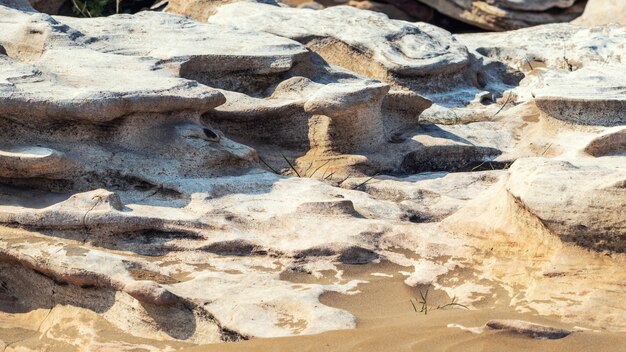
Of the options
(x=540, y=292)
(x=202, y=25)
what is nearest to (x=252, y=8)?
(x=202, y=25)

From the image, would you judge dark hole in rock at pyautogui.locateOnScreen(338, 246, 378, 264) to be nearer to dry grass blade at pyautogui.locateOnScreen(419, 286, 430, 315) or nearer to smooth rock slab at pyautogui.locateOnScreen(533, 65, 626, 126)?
dry grass blade at pyautogui.locateOnScreen(419, 286, 430, 315)

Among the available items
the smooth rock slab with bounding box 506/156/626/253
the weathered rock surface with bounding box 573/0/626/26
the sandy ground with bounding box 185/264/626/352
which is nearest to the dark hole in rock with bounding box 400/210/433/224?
the smooth rock slab with bounding box 506/156/626/253

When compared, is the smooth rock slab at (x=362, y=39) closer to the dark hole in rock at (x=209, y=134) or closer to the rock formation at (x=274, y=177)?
the rock formation at (x=274, y=177)

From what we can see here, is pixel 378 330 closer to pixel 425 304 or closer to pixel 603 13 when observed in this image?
Result: pixel 425 304

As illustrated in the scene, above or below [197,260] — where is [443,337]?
above

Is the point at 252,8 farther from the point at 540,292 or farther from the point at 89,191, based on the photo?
the point at 540,292

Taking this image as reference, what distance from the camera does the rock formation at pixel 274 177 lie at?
4.30 meters

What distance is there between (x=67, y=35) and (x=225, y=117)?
3.14 feet

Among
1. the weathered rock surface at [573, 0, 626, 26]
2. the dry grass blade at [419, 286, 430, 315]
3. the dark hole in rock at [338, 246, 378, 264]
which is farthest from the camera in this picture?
the weathered rock surface at [573, 0, 626, 26]

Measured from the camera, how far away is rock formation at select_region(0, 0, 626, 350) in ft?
14.1

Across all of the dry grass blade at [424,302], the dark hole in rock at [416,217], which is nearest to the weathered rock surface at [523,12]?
the dark hole in rock at [416,217]

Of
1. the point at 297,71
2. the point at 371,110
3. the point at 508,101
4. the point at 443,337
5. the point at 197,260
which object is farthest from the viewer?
the point at 508,101

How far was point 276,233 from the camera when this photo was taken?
15.9 ft

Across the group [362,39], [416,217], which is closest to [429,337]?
[416,217]
